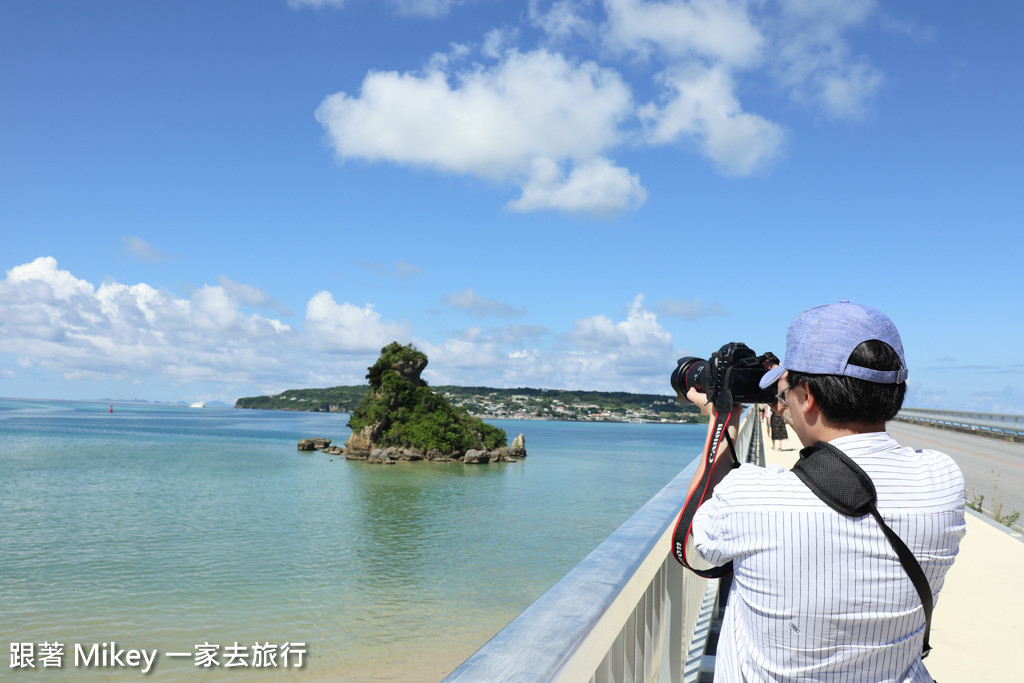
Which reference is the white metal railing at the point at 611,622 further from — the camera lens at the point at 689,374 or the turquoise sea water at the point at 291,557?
the turquoise sea water at the point at 291,557

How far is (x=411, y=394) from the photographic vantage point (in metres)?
63.8

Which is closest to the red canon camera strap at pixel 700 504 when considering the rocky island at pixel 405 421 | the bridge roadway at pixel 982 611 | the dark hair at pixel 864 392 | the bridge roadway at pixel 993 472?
the dark hair at pixel 864 392

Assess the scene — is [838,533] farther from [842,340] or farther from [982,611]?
[982,611]

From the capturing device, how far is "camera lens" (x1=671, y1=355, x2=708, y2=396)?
2273mm

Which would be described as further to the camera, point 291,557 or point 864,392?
point 291,557

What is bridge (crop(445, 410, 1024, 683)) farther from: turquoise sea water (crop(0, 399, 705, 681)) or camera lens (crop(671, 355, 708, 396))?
turquoise sea water (crop(0, 399, 705, 681))

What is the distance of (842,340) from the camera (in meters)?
1.57

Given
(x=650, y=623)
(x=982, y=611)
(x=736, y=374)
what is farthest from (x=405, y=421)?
(x=736, y=374)

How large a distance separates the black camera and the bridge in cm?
63

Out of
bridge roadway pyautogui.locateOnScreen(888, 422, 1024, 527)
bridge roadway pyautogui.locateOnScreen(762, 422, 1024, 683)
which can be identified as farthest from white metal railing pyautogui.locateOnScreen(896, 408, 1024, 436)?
A: bridge roadway pyautogui.locateOnScreen(762, 422, 1024, 683)

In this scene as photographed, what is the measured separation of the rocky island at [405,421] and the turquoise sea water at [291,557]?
2072 millimetres

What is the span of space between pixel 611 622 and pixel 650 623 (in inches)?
30.8

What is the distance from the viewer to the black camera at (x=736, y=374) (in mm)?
2018

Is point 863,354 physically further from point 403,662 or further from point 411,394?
point 411,394
